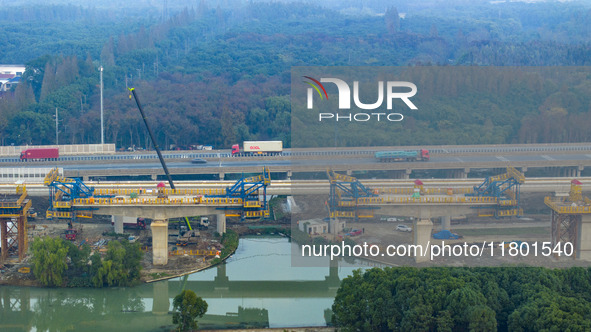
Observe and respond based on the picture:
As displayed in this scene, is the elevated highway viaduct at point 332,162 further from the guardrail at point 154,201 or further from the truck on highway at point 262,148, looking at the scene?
the guardrail at point 154,201

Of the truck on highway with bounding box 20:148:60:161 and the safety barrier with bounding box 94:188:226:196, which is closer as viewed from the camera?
the safety barrier with bounding box 94:188:226:196

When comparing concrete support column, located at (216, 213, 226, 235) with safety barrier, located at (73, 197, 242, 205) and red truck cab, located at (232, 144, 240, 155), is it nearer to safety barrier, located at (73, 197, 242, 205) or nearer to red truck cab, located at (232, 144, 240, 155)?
safety barrier, located at (73, 197, 242, 205)

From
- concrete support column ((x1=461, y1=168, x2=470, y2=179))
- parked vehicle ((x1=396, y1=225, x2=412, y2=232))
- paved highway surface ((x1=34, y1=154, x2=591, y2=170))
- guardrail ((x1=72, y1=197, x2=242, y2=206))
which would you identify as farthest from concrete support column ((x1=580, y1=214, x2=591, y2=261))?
guardrail ((x1=72, y1=197, x2=242, y2=206))

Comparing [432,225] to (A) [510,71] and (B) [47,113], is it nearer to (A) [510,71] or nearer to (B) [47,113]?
(A) [510,71]

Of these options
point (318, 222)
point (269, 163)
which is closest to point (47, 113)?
point (269, 163)

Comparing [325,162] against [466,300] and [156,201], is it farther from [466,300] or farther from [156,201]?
[466,300]

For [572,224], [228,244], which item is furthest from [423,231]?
[228,244]
